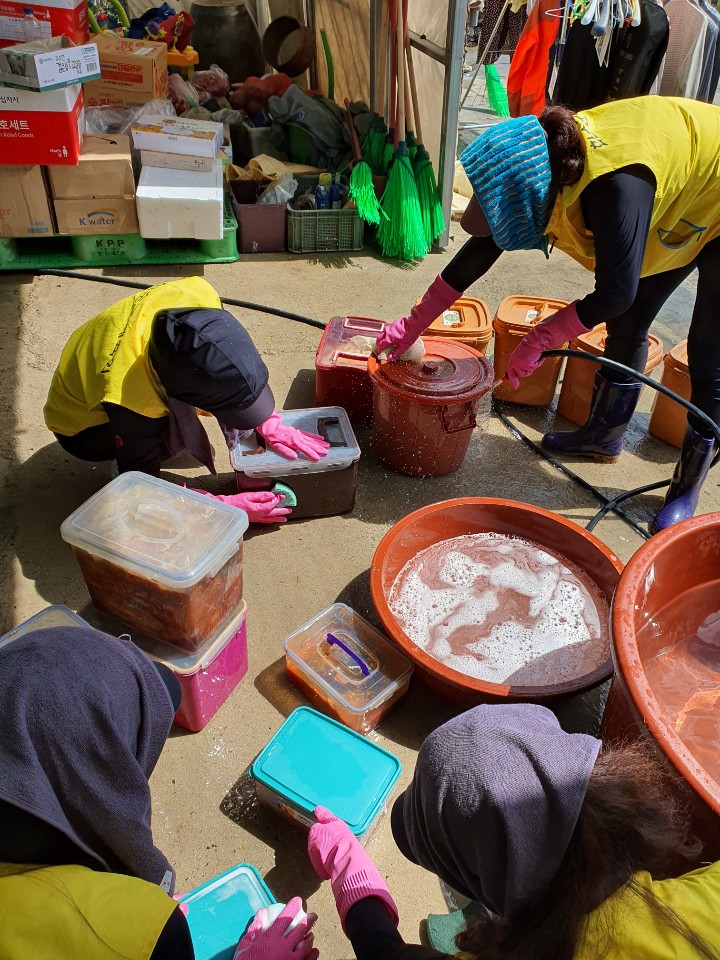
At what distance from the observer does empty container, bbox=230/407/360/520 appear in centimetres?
237

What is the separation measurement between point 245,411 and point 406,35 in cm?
350

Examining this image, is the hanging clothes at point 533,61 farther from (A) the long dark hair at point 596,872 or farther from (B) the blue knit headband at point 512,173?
(A) the long dark hair at point 596,872

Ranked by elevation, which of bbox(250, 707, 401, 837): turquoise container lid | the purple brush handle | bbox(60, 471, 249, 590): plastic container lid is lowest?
bbox(250, 707, 401, 837): turquoise container lid

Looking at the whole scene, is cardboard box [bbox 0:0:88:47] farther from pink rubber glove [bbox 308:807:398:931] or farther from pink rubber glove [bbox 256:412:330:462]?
pink rubber glove [bbox 308:807:398:931]

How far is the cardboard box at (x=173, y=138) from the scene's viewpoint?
13.3ft

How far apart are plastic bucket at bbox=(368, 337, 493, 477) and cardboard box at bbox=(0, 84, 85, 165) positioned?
2.32 metres

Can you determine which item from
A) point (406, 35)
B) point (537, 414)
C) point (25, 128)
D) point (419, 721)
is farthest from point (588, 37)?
point (419, 721)

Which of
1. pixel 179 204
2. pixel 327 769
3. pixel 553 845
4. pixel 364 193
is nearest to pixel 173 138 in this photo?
pixel 179 204

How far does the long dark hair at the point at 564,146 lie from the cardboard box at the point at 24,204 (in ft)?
9.65

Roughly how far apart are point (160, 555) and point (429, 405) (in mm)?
1237

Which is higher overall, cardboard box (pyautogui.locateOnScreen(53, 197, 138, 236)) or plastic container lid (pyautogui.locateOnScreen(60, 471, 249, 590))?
cardboard box (pyautogui.locateOnScreen(53, 197, 138, 236))

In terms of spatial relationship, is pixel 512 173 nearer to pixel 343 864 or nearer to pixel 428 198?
pixel 343 864

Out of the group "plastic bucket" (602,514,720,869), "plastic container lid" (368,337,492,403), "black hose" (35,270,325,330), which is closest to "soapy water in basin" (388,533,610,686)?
"plastic bucket" (602,514,720,869)

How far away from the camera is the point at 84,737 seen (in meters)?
1.10
